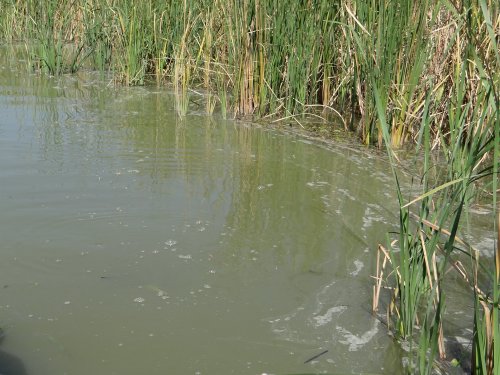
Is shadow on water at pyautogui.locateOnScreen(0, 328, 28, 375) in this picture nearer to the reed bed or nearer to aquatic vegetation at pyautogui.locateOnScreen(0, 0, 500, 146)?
the reed bed

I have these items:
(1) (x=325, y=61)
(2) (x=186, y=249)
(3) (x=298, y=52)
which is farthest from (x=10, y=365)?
(1) (x=325, y=61)

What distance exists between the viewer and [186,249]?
2855 mm

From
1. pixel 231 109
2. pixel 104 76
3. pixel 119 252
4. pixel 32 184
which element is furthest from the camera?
pixel 104 76

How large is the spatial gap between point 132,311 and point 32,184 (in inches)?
54.1

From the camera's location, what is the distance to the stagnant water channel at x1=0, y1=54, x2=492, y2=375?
7.11 ft

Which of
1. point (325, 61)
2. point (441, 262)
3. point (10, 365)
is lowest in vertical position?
point (10, 365)

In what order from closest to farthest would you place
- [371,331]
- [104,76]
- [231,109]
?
[371,331], [231,109], [104,76]

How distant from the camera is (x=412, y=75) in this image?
13.9 ft

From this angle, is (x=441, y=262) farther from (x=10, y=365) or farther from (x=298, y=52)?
(x=298, y=52)

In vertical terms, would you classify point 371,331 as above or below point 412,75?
below

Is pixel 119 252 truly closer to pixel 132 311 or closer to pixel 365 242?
pixel 132 311

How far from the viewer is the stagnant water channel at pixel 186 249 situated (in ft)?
7.11

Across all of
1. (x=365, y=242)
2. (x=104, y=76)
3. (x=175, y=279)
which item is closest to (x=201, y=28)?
(x=104, y=76)

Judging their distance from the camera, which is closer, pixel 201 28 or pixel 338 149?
pixel 338 149
